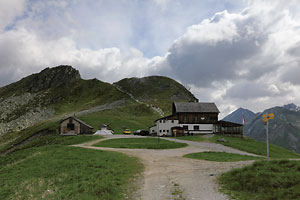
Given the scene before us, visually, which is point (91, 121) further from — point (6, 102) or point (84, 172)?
point (6, 102)

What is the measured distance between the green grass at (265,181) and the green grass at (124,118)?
68.0 m

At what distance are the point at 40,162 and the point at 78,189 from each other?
43.2 ft

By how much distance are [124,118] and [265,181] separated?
90961 millimetres

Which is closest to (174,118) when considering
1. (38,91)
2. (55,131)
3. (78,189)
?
(55,131)

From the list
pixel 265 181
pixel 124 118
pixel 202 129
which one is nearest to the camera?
pixel 265 181

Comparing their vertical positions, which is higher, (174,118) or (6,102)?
(6,102)

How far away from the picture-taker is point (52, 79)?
19250 centimetres

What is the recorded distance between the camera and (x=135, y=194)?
1250 cm

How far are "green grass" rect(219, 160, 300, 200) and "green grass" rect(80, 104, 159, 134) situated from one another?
67955 mm

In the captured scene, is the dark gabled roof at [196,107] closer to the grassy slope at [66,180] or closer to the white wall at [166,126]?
the white wall at [166,126]

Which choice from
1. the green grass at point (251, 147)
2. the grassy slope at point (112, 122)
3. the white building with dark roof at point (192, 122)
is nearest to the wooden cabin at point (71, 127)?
the grassy slope at point (112, 122)

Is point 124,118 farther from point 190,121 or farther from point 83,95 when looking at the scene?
point 83,95

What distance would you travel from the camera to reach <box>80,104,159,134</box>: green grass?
87.2m

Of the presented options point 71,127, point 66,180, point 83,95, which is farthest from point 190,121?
point 83,95
